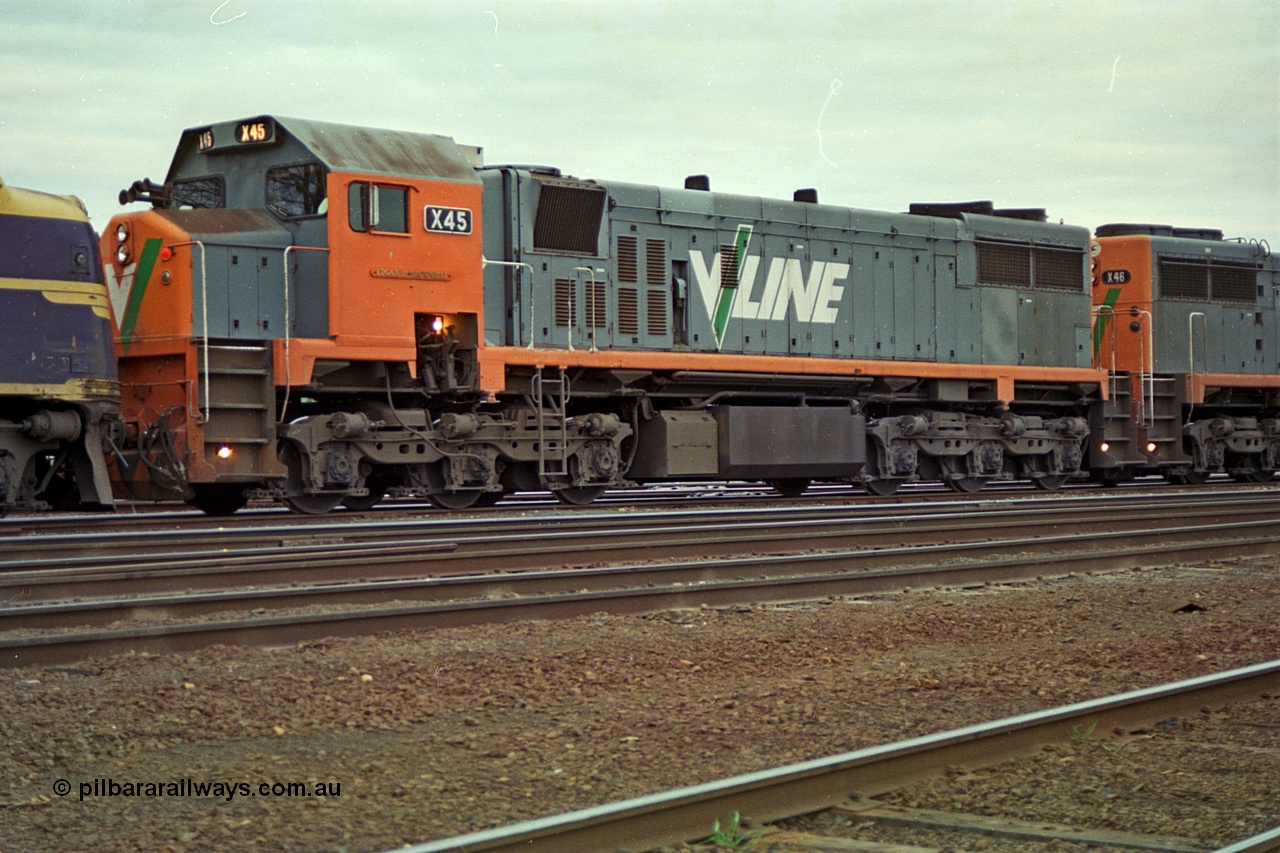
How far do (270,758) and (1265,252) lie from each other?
2140 cm

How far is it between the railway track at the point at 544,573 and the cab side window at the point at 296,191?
11.9ft

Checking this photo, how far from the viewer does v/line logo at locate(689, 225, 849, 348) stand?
16.3 meters

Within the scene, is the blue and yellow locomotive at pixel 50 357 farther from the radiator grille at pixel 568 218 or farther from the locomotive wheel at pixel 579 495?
the locomotive wheel at pixel 579 495

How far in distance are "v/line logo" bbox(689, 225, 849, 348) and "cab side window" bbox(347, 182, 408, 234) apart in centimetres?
396

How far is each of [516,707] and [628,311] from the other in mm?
10177

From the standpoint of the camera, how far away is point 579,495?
49.9ft

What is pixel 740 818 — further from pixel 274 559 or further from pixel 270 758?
pixel 274 559

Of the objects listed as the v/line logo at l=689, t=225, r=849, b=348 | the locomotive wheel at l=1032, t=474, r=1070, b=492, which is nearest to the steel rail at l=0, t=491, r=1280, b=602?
the v/line logo at l=689, t=225, r=849, b=348

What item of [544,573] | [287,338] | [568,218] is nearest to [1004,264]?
[568,218]

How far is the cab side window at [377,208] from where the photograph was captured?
13.0m

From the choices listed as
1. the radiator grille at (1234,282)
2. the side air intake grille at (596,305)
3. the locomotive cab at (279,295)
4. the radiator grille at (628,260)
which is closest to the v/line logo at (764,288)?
the radiator grille at (628,260)

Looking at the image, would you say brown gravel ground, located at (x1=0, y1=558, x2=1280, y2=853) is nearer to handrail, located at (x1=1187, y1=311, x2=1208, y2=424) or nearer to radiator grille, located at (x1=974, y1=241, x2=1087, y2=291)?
radiator grille, located at (x1=974, y1=241, x2=1087, y2=291)

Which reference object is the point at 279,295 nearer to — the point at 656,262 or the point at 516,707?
the point at 656,262

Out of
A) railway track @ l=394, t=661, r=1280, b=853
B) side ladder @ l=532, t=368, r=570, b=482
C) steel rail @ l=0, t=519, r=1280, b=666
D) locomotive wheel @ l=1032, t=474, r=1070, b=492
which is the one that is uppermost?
side ladder @ l=532, t=368, r=570, b=482
